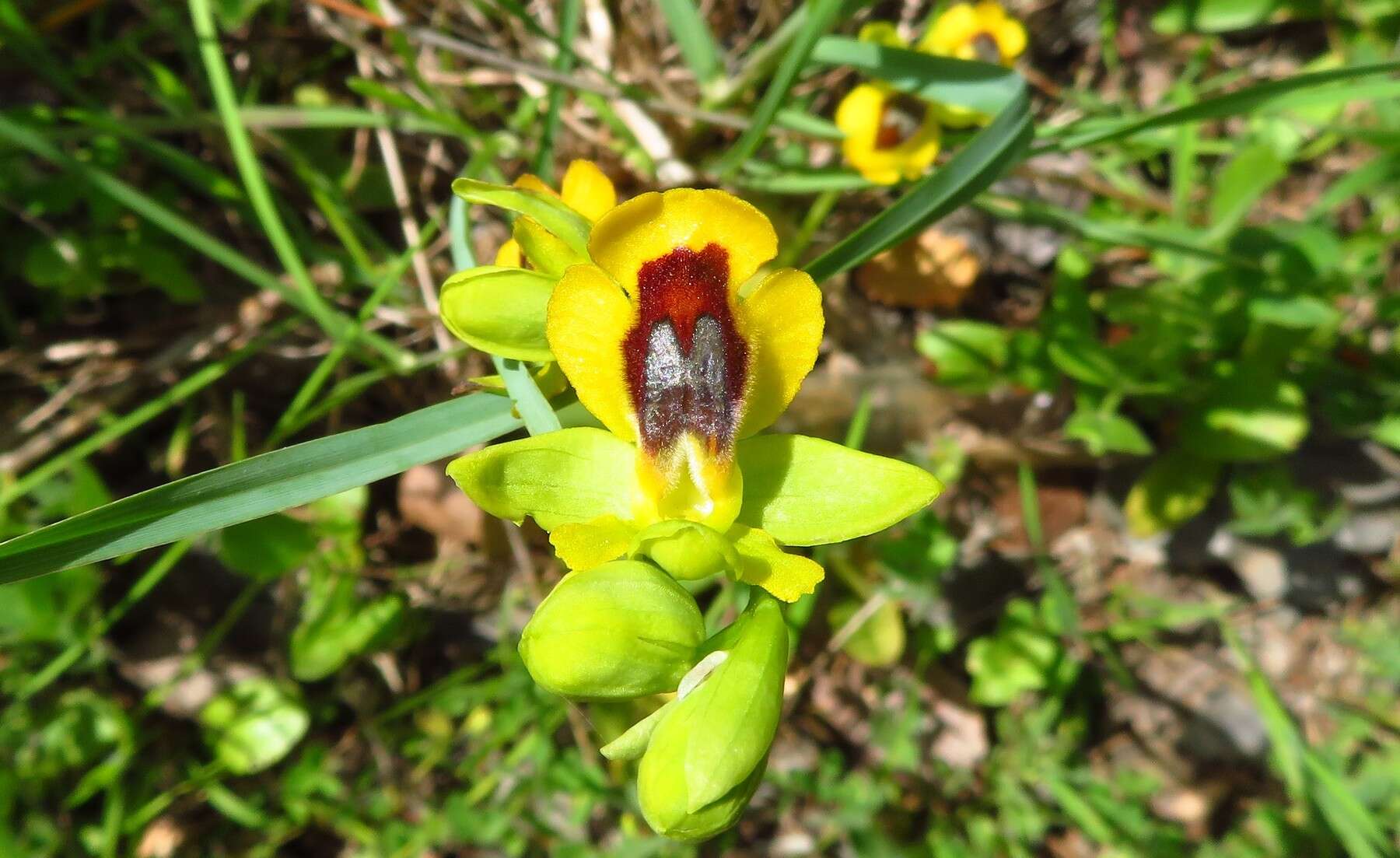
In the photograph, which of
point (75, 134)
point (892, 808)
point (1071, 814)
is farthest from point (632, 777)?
point (75, 134)

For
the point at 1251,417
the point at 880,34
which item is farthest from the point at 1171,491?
the point at 880,34

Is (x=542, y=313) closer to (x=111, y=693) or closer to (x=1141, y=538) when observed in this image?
(x=111, y=693)

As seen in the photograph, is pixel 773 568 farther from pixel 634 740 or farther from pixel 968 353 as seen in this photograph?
pixel 968 353

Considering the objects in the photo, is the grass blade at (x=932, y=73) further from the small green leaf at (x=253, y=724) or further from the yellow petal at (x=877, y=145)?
the small green leaf at (x=253, y=724)

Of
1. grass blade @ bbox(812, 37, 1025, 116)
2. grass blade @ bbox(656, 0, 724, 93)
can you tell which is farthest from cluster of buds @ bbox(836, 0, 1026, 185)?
grass blade @ bbox(656, 0, 724, 93)

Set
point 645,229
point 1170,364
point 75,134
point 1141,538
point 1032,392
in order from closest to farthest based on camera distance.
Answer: point 645,229, point 75,134, point 1170,364, point 1032,392, point 1141,538

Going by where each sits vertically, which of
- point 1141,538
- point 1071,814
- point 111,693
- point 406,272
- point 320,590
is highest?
point 406,272

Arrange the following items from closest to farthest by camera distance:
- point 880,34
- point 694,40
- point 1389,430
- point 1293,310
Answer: point 694,40, point 880,34, point 1293,310, point 1389,430

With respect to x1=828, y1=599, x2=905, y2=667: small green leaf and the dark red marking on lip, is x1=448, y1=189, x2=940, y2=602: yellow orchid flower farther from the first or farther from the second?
x1=828, y1=599, x2=905, y2=667: small green leaf
